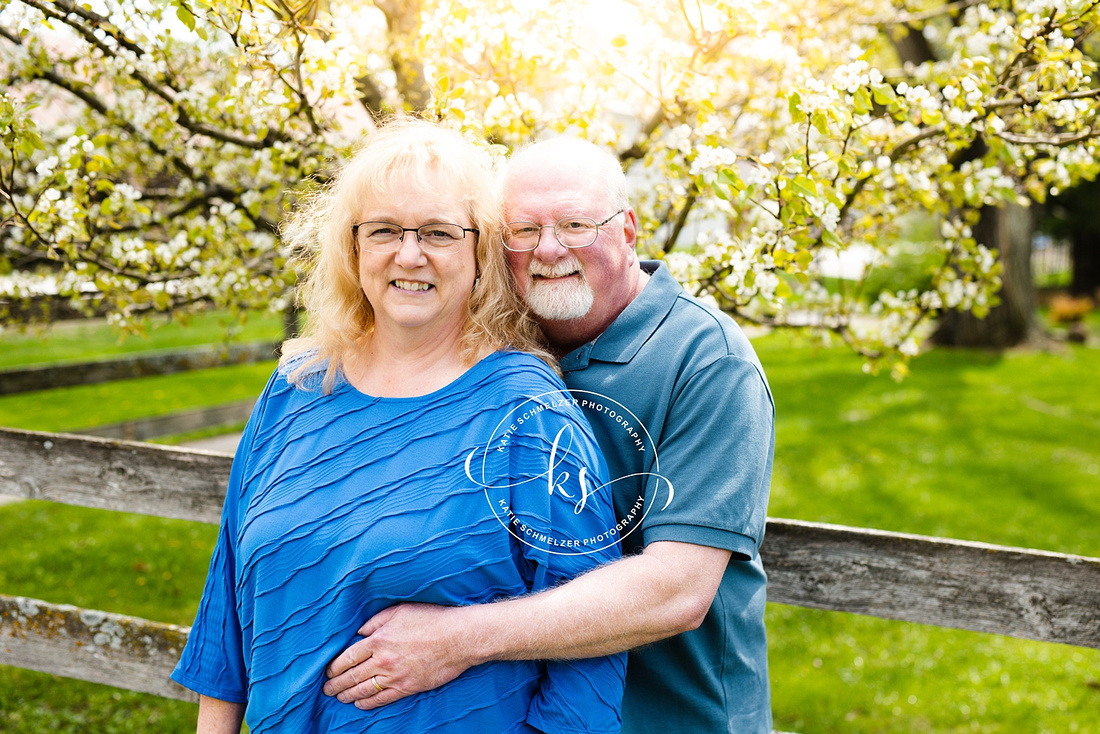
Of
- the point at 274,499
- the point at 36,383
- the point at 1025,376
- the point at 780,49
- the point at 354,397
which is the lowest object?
the point at 1025,376

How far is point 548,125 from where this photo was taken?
10.4 ft

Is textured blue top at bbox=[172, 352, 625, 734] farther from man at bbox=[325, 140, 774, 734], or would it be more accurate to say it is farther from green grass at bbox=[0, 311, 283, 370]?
green grass at bbox=[0, 311, 283, 370]

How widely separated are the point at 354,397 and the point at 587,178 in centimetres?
83

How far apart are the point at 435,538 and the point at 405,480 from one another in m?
0.15

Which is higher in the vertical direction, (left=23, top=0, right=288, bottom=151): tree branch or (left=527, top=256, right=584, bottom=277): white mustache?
(left=23, top=0, right=288, bottom=151): tree branch

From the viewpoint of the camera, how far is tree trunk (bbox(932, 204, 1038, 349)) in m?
12.8

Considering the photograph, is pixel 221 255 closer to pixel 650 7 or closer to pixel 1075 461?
pixel 650 7

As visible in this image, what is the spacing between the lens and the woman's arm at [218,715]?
212cm

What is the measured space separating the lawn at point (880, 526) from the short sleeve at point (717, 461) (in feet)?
8.48

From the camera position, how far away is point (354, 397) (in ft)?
6.70

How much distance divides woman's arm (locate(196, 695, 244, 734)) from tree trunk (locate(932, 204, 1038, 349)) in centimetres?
1305

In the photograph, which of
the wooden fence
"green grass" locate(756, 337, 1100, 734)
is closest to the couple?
the wooden fence

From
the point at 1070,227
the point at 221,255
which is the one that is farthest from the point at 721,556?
the point at 1070,227
